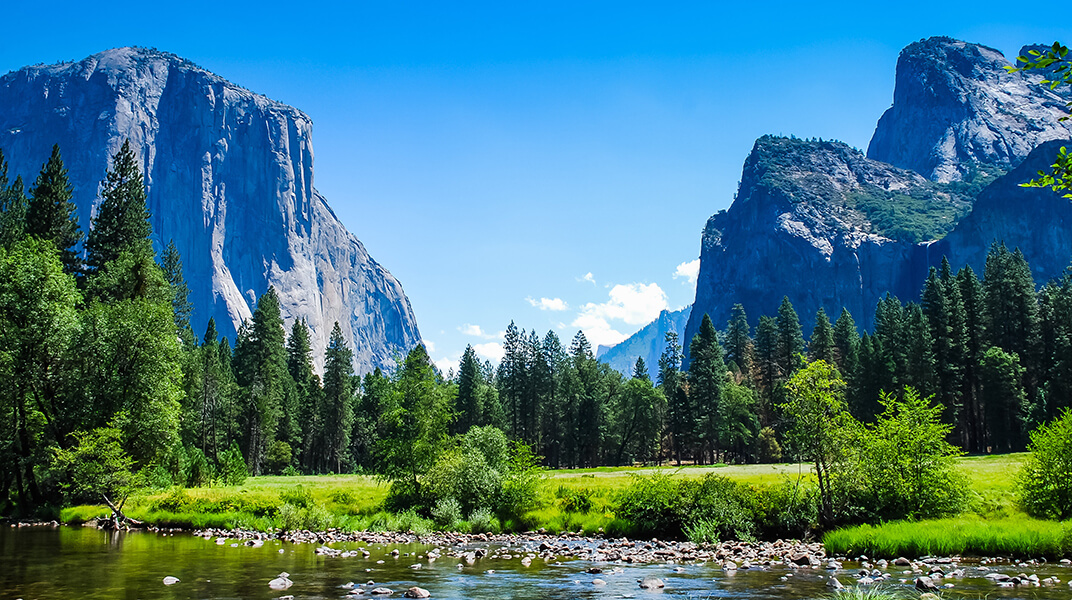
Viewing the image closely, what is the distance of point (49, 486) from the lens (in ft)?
133

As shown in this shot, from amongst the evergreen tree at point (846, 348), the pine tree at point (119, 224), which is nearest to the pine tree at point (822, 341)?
the evergreen tree at point (846, 348)

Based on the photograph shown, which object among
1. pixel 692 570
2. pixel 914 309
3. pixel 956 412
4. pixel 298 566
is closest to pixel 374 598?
pixel 298 566

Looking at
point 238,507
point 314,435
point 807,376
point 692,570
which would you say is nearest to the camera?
point 692,570

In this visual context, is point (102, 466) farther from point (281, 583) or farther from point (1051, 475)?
point (1051, 475)

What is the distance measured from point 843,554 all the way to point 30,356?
43.2 m

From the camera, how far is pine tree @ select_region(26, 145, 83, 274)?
55.4 m

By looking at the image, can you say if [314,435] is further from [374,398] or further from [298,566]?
[298,566]

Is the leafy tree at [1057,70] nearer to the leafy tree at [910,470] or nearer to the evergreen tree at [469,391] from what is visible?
the leafy tree at [910,470]

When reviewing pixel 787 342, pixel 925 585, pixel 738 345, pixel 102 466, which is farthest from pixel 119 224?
pixel 738 345

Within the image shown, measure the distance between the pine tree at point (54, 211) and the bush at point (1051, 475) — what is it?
65534mm

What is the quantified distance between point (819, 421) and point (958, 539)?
6.37 metres

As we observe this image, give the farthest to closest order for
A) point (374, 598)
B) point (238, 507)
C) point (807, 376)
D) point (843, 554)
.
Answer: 1. point (238, 507)
2. point (807, 376)
3. point (843, 554)
4. point (374, 598)

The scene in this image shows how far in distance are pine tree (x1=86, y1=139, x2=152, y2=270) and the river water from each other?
38.9 m

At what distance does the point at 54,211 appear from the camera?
56.2 meters
